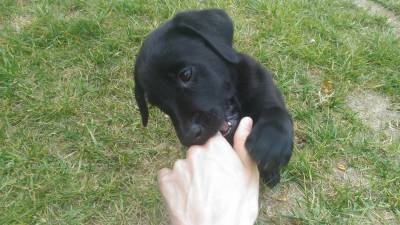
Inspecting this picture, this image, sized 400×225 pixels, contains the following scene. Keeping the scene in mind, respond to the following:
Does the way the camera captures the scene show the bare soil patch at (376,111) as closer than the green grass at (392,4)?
A: Yes

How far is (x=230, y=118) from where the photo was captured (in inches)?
112

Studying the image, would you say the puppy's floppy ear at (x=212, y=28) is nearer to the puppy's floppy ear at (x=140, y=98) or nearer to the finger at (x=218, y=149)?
the puppy's floppy ear at (x=140, y=98)

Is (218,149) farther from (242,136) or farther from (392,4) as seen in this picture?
(392,4)

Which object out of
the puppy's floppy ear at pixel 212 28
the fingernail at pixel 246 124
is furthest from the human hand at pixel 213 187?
the puppy's floppy ear at pixel 212 28

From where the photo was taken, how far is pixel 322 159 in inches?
132

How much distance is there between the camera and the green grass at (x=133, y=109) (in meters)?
3.19

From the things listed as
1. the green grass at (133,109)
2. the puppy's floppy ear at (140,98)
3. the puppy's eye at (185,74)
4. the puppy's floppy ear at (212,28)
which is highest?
the puppy's floppy ear at (212,28)

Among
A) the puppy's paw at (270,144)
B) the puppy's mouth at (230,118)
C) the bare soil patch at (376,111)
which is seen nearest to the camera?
the puppy's paw at (270,144)

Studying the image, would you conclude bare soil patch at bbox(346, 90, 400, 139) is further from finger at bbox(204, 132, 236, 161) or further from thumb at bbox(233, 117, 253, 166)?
finger at bbox(204, 132, 236, 161)

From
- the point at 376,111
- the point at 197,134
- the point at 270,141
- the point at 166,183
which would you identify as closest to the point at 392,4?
the point at 376,111

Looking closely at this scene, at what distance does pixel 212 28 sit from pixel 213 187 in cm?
101

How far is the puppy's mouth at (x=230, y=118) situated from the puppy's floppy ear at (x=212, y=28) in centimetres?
26

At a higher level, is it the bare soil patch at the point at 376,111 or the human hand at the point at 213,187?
the human hand at the point at 213,187

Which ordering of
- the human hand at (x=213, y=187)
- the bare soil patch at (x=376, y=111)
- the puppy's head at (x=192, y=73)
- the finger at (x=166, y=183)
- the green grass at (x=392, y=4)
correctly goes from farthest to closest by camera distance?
the green grass at (x=392, y=4) < the bare soil patch at (x=376, y=111) < the puppy's head at (x=192, y=73) < the finger at (x=166, y=183) < the human hand at (x=213, y=187)
